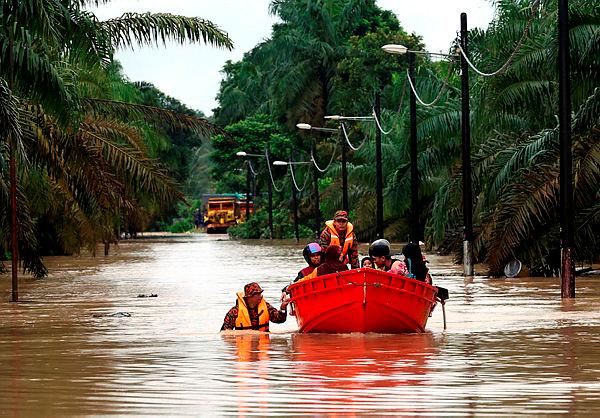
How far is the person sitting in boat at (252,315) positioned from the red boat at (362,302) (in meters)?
0.43

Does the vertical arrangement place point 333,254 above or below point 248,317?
above

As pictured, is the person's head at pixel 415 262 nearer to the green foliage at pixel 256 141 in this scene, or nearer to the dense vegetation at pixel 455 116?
the dense vegetation at pixel 455 116

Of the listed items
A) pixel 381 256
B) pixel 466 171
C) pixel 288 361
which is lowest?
pixel 288 361

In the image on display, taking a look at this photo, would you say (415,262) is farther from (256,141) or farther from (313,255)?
(256,141)

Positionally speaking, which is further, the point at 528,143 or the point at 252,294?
the point at 528,143

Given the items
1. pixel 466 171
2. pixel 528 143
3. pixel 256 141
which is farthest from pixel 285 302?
pixel 256 141

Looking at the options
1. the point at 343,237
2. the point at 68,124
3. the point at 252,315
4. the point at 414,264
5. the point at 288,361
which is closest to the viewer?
the point at 288,361

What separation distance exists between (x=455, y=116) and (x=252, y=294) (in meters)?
35.4

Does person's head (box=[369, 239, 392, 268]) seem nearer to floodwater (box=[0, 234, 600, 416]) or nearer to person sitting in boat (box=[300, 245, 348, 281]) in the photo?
person sitting in boat (box=[300, 245, 348, 281])

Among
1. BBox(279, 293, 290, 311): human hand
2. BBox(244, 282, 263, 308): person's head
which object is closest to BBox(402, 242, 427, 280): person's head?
BBox(279, 293, 290, 311): human hand

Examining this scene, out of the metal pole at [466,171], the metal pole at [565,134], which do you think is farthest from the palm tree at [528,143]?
the metal pole at [565,134]

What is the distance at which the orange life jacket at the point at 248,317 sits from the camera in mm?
20141

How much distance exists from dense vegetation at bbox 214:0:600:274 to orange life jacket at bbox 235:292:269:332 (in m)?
14.8

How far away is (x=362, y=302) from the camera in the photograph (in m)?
20.0
